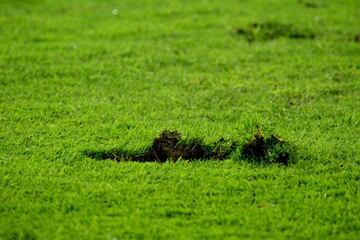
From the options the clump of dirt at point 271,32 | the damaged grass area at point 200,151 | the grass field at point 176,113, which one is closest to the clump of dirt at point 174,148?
the damaged grass area at point 200,151

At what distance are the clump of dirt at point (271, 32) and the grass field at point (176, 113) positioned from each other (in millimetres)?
24

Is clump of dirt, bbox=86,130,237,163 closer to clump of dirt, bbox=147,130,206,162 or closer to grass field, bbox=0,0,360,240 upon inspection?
clump of dirt, bbox=147,130,206,162

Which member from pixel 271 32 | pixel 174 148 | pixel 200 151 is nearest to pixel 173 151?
pixel 174 148

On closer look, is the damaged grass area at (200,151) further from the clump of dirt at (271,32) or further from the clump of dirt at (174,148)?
the clump of dirt at (271,32)

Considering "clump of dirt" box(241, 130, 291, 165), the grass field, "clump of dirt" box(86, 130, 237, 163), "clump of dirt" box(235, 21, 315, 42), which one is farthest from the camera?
"clump of dirt" box(235, 21, 315, 42)

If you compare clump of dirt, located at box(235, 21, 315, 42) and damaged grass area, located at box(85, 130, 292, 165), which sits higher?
clump of dirt, located at box(235, 21, 315, 42)

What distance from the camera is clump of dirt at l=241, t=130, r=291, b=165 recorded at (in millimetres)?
5867

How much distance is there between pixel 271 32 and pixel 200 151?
4242mm

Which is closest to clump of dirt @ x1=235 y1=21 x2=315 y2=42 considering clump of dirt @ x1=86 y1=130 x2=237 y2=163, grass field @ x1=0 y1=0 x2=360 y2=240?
grass field @ x1=0 y1=0 x2=360 y2=240

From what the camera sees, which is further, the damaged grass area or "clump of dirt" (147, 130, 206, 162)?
"clump of dirt" (147, 130, 206, 162)

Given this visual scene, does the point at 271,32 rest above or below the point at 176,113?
above

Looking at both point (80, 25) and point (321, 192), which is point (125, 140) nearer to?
point (321, 192)

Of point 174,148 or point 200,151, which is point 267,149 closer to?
point 200,151

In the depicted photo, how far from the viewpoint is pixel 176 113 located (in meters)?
6.91
